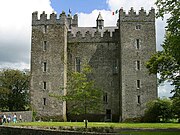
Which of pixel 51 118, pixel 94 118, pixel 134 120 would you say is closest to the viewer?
A: pixel 134 120

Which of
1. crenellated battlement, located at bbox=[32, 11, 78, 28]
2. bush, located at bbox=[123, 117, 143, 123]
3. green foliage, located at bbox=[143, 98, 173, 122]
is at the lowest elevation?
bush, located at bbox=[123, 117, 143, 123]

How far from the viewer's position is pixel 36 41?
171ft

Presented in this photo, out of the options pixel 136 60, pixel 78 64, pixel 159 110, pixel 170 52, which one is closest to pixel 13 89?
pixel 78 64

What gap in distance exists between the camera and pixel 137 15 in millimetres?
50875

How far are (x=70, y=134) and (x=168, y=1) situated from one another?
42.1ft

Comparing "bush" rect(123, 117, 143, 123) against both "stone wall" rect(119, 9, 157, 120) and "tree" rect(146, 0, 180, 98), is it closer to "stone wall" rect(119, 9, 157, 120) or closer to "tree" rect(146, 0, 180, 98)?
"stone wall" rect(119, 9, 157, 120)

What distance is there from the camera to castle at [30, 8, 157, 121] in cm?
4894

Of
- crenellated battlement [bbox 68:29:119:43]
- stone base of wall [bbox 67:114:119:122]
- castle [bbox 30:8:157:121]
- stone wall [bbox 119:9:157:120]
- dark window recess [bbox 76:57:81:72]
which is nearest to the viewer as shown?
stone wall [bbox 119:9:157:120]

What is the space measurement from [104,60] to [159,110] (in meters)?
11.6

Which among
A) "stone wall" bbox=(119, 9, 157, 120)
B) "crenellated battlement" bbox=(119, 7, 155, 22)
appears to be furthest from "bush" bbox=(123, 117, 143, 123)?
"crenellated battlement" bbox=(119, 7, 155, 22)

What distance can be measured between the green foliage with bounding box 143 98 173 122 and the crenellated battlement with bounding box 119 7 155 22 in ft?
38.6

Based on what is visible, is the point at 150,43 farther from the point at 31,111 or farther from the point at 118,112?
the point at 31,111

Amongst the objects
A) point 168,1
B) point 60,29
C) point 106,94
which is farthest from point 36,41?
point 168,1

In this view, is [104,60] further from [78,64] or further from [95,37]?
[78,64]
